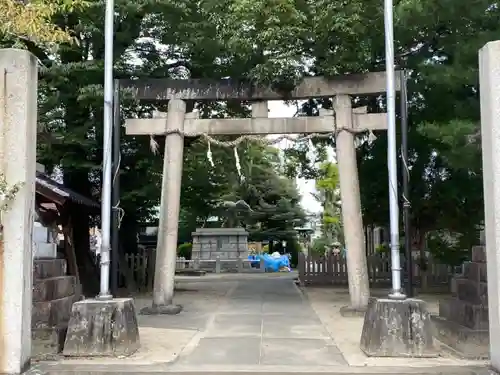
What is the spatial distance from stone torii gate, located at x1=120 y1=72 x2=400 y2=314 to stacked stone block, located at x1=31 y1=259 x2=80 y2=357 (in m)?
3.11

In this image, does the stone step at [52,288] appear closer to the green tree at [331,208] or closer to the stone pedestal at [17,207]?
the stone pedestal at [17,207]

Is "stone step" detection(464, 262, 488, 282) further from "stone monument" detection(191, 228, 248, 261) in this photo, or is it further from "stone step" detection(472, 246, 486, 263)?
"stone monument" detection(191, 228, 248, 261)

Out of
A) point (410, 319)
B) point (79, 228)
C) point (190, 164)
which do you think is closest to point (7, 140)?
point (410, 319)

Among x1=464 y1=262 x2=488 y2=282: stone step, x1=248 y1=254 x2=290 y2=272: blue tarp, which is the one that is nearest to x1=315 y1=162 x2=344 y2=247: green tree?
x1=248 y1=254 x2=290 y2=272: blue tarp

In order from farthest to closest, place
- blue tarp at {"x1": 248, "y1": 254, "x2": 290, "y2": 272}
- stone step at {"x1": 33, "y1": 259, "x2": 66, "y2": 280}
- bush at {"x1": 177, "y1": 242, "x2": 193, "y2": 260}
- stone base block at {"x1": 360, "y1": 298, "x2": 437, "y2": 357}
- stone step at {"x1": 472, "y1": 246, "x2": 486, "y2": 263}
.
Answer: bush at {"x1": 177, "y1": 242, "x2": 193, "y2": 260} → blue tarp at {"x1": 248, "y1": 254, "x2": 290, "y2": 272} → stone step at {"x1": 33, "y1": 259, "x2": 66, "y2": 280} → stone step at {"x1": 472, "y1": 246, "x2": 486, "y2": 263} → stone base block at {"x1": 360, "y1": 298, "x2": 437, "y2": 357}

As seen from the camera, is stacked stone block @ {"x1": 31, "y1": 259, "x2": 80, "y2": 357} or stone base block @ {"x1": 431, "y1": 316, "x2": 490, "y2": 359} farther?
stacked stone block @ {"x1": 31, "y1": 259, "x2": 80, "y2": 357}

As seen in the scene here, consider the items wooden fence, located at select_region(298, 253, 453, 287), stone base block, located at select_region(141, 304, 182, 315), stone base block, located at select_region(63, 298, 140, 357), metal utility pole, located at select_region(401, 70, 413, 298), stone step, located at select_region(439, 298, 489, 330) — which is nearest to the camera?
stone base block, located at select_region(63, 298, 140, 357)

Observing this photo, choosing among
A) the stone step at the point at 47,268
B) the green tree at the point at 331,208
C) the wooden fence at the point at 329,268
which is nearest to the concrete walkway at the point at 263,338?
the stone step at the point at 47,268

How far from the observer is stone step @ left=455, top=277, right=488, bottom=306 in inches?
327

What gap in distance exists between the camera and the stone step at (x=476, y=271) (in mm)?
8445

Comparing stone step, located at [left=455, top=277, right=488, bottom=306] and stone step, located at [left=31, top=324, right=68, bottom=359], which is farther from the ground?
stone step, located at [left=455, top=277, right=488, bottom=306]

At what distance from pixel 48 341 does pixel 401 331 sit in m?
5.25

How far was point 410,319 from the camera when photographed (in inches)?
318

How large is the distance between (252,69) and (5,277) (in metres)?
8.06
